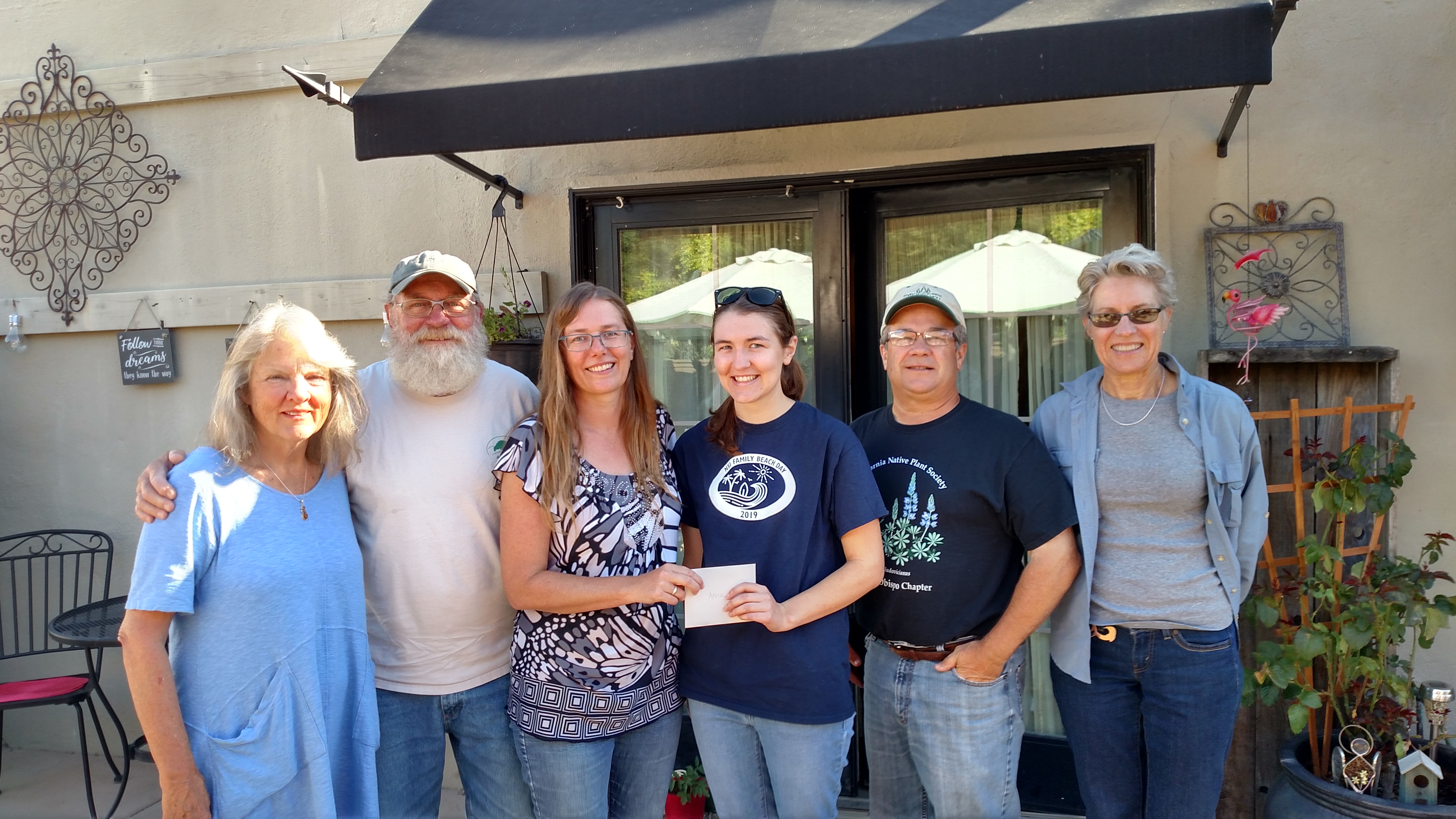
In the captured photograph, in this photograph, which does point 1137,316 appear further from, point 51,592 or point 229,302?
point 51,592

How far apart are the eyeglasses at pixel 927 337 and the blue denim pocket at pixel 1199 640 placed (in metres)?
1.00

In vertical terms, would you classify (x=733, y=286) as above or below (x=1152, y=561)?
above

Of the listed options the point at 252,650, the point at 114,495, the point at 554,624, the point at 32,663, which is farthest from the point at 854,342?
the point at 32,663

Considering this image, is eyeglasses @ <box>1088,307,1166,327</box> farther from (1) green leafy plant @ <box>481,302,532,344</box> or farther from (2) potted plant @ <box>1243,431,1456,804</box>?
(1) green leafy plant @ <box>481,302,532,344</box>

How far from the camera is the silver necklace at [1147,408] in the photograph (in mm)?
2479

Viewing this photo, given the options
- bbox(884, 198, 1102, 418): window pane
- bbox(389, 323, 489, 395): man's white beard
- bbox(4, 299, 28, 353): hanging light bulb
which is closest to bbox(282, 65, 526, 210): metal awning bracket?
bbox(389, 323, 489, 395): man's white beard

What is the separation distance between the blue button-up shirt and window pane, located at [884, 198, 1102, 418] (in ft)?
3.01

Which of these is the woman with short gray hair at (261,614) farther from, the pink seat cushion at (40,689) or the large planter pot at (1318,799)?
the large planter pot at (1318,799)

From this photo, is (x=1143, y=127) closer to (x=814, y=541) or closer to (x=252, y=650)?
(x=814, y=541)

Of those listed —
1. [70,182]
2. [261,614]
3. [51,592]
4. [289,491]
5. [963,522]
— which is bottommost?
[51,592]

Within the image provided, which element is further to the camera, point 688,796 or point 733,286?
point 733,286

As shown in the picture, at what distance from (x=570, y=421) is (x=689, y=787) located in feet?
6.01

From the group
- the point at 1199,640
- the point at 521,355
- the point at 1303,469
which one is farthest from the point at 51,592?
the point at 1303,469

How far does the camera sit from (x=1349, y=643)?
2637 millimetres
